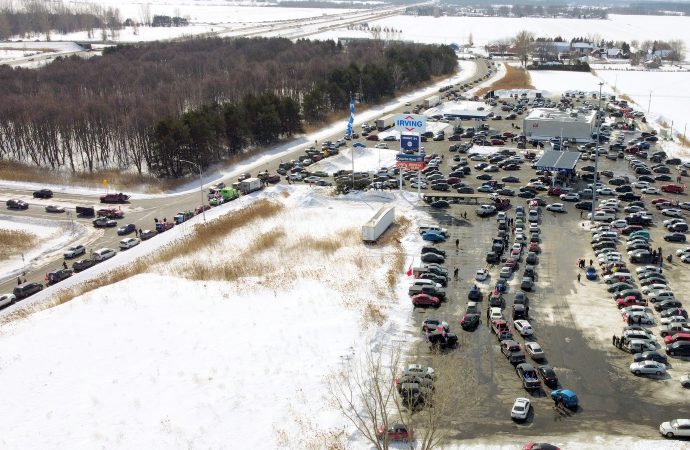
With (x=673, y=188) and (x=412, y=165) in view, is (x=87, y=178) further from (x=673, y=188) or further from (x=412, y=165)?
(x=673, y=188)

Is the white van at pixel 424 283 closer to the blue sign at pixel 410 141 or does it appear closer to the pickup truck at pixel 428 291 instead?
the pickup truck at pixel 428 291

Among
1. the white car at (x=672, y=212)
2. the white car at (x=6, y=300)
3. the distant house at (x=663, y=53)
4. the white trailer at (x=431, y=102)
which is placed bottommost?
the white car at (x=6, y=300)

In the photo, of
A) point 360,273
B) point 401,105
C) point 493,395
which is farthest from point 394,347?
point 401,105

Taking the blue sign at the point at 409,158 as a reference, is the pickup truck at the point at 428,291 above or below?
below

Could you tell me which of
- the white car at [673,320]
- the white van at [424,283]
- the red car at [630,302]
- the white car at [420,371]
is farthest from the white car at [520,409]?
the red car at [630,302]

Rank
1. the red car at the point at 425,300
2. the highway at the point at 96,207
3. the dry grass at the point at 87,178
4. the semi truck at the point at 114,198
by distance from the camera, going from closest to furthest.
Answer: the red car at the point at 425,300 → the highway at the point at 96,207 → the semi truck at the point at 114,198 → the dry grass at the point at 87,178
